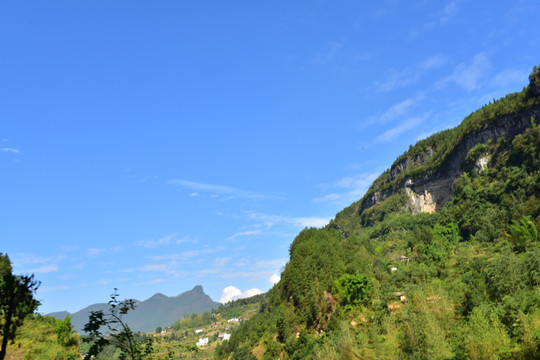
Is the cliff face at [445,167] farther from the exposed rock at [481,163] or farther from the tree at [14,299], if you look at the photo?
→ the tree at [14,299]

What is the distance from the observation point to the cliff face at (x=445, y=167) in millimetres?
102188

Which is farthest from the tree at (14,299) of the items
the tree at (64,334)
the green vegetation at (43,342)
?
the tree at (64,334)

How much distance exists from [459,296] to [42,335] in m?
55.2

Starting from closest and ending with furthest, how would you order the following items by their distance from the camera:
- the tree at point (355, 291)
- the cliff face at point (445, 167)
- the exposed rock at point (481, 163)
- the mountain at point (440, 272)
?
the mountain at point (440, 272) → the tree at point (355, 291) → the cliff face at point (445, 167) → the exposed rock at point (481, 163)

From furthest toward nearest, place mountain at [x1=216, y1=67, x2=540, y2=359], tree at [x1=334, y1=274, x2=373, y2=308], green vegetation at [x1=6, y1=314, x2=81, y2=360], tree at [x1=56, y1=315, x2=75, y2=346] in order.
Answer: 1. tree at [x1=334, y1=274, x2=373, y2=308]
2. tree at [x1=56, y1=315, x2=75, y2=346]
3. green vegetation at [x1=6, y1=314, x2=81, y2=360]
4. mountain at [x1=216, y1=67, x2=540, y2=359]

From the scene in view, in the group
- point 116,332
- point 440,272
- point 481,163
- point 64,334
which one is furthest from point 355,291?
point 481,163

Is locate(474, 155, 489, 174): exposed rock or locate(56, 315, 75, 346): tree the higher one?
locate(474, 155, 489, 174): exposed rock

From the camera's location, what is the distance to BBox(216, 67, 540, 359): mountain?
26341mm

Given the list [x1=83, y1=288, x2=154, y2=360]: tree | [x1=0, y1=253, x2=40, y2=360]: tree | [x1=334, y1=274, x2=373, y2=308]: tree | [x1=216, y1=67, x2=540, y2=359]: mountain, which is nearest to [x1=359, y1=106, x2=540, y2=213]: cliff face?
[x1=216, y1=67, x2=540, y2=359]: mountain

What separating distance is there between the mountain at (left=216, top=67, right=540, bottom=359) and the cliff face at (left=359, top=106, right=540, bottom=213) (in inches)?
17.4

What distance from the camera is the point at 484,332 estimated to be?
2236 cm

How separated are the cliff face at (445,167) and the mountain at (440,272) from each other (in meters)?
0.44

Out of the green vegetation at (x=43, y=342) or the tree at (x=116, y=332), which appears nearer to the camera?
the tree at (x=116, y=332)

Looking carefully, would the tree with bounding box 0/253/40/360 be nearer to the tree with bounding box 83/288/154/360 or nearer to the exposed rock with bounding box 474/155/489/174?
the tree with bounding box 83/288/154/360
